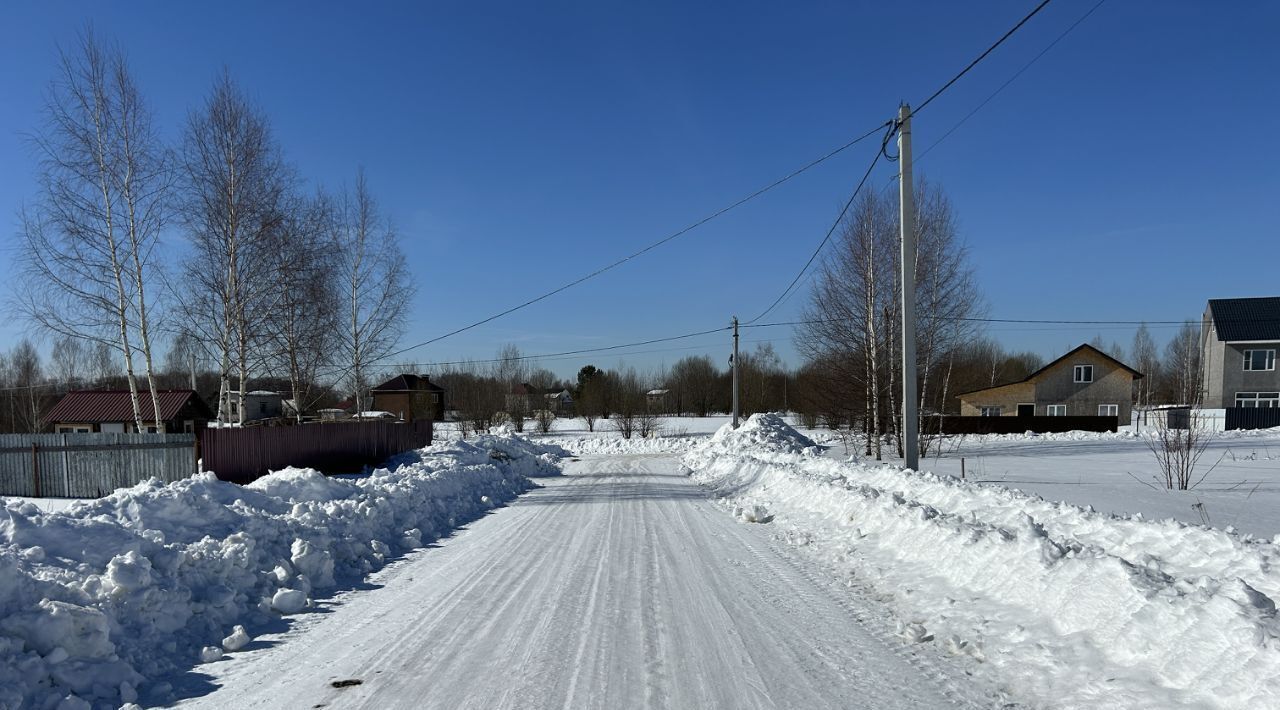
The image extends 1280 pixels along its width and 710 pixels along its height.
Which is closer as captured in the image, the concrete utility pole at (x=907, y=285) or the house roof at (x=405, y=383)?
the concrete utility pole at (x=907, y=285)

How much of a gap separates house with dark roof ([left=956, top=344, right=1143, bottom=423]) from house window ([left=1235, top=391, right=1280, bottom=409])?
5.51m

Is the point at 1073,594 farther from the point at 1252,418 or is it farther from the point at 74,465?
the point at 1252,418

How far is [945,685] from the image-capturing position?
4.51 m

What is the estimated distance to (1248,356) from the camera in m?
44.9

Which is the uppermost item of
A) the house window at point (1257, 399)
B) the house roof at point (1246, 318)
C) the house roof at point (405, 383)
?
the house roof at point (1246, 318)

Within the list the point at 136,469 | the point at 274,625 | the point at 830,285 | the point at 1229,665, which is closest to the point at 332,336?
the point at 136,469

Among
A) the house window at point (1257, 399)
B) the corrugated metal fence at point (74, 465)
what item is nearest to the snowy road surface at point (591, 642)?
the corrugated metal fence at point (74, 465)

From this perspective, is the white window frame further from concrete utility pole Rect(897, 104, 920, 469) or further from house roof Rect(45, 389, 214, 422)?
house roof Rect(45, 389, 214, 422)

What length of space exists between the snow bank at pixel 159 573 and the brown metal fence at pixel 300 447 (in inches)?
202

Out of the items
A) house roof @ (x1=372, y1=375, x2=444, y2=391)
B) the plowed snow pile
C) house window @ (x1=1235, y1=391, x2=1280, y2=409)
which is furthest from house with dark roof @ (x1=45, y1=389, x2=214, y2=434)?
house window @ (x1=1235, y1=391, x2=1280, y2=409)

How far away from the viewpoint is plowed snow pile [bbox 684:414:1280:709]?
13.0ft

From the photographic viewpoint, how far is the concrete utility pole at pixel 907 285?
41.2 feet

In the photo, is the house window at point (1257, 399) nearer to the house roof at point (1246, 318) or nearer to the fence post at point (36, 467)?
the house roof at point (1246, 318)

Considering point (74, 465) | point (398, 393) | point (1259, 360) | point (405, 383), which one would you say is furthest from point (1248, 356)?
point (398, 393)
